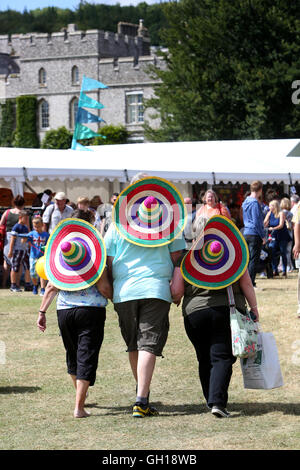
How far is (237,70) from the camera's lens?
3919cm

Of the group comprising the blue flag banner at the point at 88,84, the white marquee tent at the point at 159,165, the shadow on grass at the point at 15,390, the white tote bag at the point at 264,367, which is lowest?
the shadow on grass at the point at 15,390

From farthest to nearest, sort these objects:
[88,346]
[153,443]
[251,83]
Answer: [251,83]
[88,346]
[153,443]

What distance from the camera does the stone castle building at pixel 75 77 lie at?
217ft

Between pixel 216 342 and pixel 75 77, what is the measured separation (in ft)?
217

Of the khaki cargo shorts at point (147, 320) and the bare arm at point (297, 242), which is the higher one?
the bare arm at point (297, 242)

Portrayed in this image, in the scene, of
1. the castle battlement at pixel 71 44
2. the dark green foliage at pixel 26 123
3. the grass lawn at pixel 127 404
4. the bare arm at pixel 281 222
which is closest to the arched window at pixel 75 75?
the castle battlement at pixel 71 44

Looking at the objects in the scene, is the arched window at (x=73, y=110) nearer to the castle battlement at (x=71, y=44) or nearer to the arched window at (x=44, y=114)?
the arched window at (x=44, y=114)

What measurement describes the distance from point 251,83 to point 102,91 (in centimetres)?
2986

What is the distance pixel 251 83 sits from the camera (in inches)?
1531

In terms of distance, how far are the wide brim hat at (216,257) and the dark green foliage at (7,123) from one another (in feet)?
220

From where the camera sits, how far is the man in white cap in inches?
600

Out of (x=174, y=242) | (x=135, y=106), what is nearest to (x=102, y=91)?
(x=135, y=106)

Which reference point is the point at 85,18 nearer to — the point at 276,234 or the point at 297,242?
the point at 276,234
